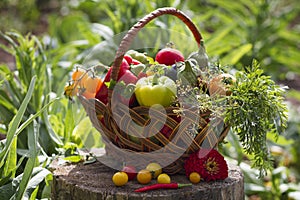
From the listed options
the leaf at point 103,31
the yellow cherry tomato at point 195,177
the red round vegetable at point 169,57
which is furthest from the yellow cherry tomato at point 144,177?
the leaf at point 103,31

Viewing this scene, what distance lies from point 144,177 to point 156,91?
28cm

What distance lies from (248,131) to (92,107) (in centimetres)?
50

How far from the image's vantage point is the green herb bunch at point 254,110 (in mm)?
1636

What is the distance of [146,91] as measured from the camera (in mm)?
1653

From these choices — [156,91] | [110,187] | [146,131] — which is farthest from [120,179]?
[156,91]

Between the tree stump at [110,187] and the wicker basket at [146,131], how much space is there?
0.27 ft

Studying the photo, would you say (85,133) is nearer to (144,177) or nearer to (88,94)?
(88,94)

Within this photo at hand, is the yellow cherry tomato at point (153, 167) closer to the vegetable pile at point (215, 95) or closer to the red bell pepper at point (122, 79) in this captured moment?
the vegetable pile at point (215, 95)

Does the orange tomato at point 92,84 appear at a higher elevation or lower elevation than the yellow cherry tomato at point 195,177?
higher

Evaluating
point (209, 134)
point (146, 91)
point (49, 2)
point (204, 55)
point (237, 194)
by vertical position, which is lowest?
point (237, 194)

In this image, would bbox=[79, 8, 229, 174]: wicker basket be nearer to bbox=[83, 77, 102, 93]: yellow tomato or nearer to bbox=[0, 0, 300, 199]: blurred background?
bbox=[83, 77, 102, 93]: yellow tomato

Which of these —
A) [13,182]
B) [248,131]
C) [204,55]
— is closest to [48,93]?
[13,182]

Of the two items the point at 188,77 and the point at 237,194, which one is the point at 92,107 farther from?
the point at 237,194

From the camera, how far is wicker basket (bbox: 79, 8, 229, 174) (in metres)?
1.66
